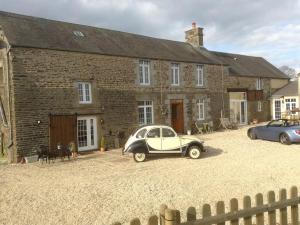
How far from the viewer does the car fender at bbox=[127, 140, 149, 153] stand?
1423 centimetres

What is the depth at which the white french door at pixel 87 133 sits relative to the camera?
700 inches

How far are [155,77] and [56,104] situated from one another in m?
7.54

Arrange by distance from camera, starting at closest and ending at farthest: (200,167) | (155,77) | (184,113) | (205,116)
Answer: (200,167) → (155,77) → (184,113) → (205,116)

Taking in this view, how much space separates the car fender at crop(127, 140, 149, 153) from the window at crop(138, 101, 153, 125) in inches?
251

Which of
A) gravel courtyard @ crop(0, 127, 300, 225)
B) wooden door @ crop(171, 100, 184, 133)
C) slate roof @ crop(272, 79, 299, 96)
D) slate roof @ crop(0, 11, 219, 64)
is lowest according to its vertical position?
gravel courtyard @ crop(0, 127, 300, 225)

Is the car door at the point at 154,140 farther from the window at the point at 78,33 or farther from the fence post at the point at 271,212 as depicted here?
the fence post at the point at 271,212

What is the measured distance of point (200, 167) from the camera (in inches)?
486

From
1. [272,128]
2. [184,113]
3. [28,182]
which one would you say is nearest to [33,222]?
[28,182]

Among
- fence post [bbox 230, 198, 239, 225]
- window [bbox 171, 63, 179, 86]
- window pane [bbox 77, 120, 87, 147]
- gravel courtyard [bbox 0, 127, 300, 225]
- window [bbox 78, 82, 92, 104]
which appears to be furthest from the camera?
window [bbox 171, 63, 179, 86]

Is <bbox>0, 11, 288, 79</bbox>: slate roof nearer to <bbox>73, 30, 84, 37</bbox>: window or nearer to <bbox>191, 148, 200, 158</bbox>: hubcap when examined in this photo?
<bbox>73, 30, 84, 37</bbox>: window

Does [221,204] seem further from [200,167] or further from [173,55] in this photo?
[173,55]

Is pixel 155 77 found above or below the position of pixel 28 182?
above

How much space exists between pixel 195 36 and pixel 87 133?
1579 centimetres

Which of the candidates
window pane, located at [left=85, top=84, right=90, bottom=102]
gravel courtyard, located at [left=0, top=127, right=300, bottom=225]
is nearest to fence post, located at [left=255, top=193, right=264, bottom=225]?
gravel courtyard, located at [left=0, top=127, right=300, bottom=225]
